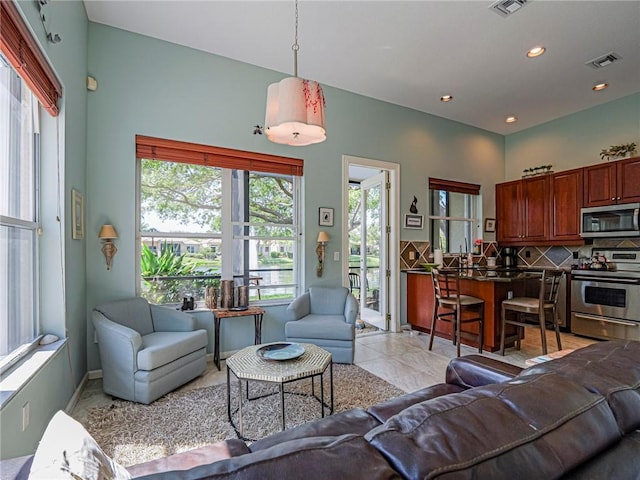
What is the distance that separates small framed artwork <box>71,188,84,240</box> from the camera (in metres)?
2.60

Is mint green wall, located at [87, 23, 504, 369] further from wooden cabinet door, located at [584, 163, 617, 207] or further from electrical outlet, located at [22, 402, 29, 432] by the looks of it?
wooden cabinet door, located at [584, 163, 617, 207]

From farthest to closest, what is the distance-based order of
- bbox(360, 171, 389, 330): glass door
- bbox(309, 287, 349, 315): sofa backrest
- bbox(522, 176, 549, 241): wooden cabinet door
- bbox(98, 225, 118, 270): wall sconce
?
bbox(522, 176, 549, 241): wooden cabinet door, bbox(360, 171, 389, 330): glass door, bbox(309, 287, 349, 315): sofa backrest, bbox(98, 225, 118, 270): wall sconce

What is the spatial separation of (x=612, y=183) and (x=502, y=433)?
5.26 m

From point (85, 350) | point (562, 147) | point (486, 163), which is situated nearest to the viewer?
point (85, 350)

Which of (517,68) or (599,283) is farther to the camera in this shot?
(599,283)

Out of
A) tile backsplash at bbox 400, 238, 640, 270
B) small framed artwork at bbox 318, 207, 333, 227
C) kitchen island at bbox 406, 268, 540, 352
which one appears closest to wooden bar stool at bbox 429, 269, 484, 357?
kitchen island at bbox 406, 268, 540, 352

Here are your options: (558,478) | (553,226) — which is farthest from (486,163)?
(558,478)

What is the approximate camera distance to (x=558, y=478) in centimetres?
63

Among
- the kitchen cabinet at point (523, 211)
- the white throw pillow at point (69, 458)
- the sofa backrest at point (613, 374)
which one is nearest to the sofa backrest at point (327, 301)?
the sofa backrest at point (613, 374)

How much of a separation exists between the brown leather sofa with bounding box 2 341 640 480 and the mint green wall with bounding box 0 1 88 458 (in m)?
1.67

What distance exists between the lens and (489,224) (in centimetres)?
579

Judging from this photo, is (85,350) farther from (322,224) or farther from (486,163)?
(486,163)

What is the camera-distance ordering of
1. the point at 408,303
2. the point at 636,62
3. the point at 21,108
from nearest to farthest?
the point at 21,108 < the point at 636,62 < the point at 408,303

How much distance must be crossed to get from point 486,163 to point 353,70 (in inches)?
129
